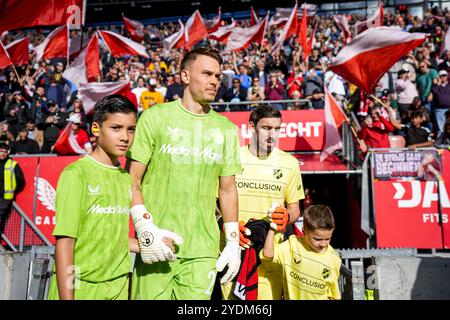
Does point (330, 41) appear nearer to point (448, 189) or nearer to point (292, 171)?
point (448, 189)

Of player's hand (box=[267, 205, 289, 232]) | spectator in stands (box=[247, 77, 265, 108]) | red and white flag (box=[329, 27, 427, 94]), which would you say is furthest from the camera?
spectator in stands (box=[247, 77, 265, 108])

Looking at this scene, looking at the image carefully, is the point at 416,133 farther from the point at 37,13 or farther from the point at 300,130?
the point at 37,13

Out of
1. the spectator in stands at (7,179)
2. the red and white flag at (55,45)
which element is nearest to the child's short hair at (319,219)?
the spectator in stands at (7,179)

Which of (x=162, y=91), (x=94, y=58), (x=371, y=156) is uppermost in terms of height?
(x=94, y=58)

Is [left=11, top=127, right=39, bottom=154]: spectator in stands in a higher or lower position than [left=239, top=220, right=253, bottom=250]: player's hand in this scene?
higher

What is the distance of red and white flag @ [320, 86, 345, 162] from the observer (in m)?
12.9

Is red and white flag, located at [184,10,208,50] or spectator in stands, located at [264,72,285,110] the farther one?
red and white flag, located at [184,10,208,50]

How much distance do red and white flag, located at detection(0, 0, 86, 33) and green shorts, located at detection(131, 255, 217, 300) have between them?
11.6 m

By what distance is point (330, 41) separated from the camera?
76.2ft

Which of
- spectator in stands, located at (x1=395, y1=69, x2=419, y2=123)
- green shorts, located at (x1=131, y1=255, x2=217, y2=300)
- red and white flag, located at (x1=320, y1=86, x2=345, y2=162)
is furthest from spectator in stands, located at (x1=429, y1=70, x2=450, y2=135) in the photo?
green shorts, located at (x1=131, y1=255, x2=217, y2=300)

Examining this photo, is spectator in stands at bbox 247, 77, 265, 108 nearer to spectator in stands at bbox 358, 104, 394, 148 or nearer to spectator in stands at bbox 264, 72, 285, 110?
spectator in stands at bbox 264, 72, 285, 110

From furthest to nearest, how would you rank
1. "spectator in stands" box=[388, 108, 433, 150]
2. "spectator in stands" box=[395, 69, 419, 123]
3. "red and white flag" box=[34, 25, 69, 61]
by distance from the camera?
"red and white flag" box=[34, 25, 69, 61], "spectator in stands" box=[395, 69, 419, 123], "spectator in stands" box=[388, 108, 433, 150]
